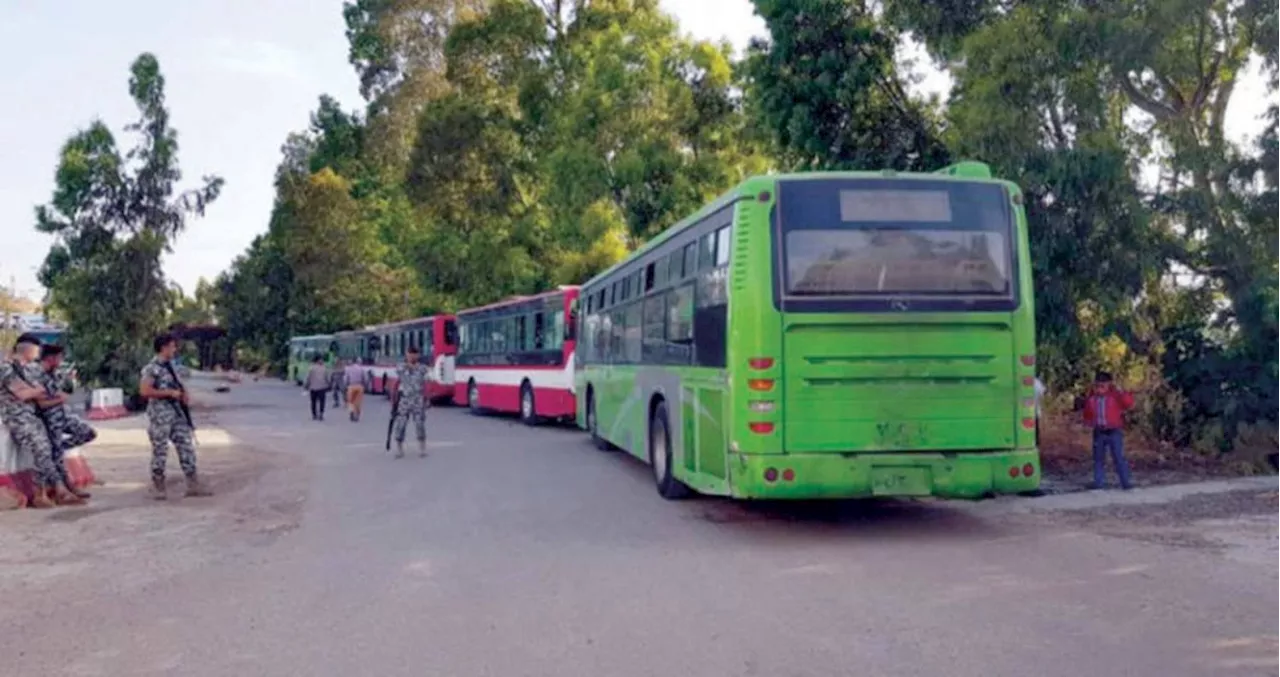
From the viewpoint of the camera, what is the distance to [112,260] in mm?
31938

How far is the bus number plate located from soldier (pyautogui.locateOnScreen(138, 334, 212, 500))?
7817 millimetres

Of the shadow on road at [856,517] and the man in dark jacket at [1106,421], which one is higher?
the man in dark jacket at [1106,421]

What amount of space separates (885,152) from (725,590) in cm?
1093

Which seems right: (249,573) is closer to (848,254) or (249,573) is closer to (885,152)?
(848,254)

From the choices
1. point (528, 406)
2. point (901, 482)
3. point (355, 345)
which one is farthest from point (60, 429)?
point (355, 345)

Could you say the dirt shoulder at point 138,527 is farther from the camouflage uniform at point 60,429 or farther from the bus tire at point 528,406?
the bus tire at point 528,406

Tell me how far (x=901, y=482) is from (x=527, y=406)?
1671 cm

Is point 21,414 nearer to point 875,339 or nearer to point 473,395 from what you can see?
point 875,339

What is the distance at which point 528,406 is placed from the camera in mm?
25453

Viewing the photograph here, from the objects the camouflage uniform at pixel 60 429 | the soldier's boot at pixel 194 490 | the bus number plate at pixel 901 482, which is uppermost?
the camouflage uniform at pixel 60 429

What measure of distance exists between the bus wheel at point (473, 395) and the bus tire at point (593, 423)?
11029 millimetres

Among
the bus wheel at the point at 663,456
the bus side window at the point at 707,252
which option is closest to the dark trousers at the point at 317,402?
the bus wheel at the point at 663,456

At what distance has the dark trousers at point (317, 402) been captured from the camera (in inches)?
1089

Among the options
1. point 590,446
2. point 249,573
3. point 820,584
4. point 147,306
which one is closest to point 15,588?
point 249,573
